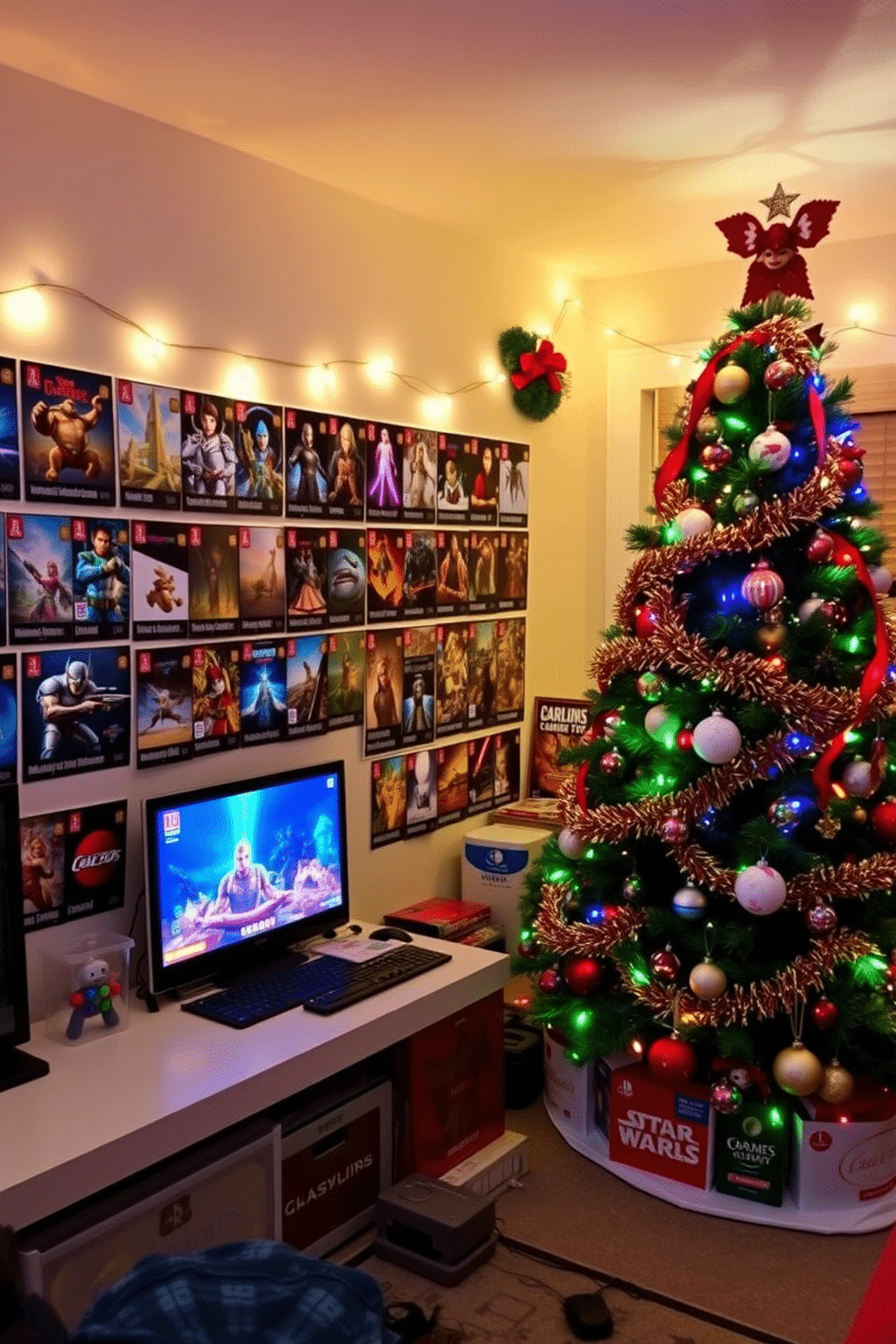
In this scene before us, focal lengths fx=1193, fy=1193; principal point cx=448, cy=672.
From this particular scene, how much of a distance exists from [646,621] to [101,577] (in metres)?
1.24

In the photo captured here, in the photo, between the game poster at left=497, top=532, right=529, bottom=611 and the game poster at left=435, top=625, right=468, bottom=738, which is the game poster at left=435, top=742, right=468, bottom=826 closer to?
the game poster at left=435, top=625, right=468, bottom=738

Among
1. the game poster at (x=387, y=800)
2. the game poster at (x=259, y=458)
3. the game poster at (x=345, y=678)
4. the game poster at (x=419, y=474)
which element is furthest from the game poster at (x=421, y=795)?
the game poster at (x=259, y=458)

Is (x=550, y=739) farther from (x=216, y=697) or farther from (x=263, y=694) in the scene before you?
(x=216, y=697)

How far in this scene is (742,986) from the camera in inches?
105

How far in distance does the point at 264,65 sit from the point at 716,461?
1.30 m

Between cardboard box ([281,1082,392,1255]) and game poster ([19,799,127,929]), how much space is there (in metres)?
0.65

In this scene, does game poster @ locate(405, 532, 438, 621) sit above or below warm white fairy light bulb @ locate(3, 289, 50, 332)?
below

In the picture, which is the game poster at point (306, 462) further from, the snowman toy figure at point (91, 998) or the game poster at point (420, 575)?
the snowman toy figure at point (91, 998)

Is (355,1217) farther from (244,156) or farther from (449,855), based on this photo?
(244,156)

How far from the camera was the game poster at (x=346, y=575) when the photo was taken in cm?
325

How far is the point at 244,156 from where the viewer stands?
295cm

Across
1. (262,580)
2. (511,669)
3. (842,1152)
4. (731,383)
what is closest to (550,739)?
(511,669)

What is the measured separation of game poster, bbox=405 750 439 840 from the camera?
3.61 m

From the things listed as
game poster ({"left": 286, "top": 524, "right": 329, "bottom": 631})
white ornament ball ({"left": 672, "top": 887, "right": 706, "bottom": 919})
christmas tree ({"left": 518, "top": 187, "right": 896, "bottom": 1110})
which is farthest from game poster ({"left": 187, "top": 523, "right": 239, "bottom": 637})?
white ornament ball ({"left": 672, "top": 887, "right": 706, "bottom": 919})
